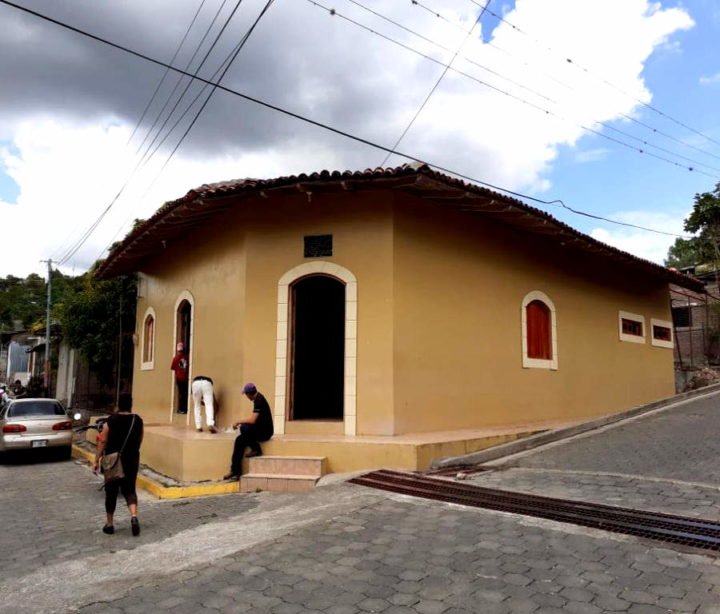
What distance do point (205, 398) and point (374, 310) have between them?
3.22 m

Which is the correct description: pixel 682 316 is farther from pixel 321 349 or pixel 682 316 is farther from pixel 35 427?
pixel 35 427

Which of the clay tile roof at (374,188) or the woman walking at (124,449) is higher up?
the clay tile roof at (374,188)

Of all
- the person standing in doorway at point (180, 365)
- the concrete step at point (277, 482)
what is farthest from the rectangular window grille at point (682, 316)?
the concrete step at point (277, 482)

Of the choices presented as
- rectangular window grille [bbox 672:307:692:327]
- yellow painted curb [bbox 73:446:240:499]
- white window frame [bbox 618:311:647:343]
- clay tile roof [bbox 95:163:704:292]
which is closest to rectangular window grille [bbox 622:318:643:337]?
white window frame [bbox 618:311:647:343]

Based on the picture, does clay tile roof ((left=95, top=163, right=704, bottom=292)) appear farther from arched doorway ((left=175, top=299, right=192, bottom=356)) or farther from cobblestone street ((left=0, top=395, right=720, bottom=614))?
cobblestone street ((left=0, top=395, right=720, bottom=614))

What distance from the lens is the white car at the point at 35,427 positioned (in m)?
12.1

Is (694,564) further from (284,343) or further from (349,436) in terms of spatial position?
(284,343)

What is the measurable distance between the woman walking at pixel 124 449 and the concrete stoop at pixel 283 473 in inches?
75.3

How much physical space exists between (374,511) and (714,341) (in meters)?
19.7

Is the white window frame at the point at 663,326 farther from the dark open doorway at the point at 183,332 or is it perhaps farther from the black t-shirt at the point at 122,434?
the black t-shirt at the point at 122,434

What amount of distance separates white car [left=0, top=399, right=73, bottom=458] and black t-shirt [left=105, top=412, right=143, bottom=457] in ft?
25.6

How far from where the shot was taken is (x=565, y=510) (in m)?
5.41

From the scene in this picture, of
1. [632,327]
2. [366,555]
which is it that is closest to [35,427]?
[366,555]

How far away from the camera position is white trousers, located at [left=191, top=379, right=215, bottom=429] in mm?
9531
